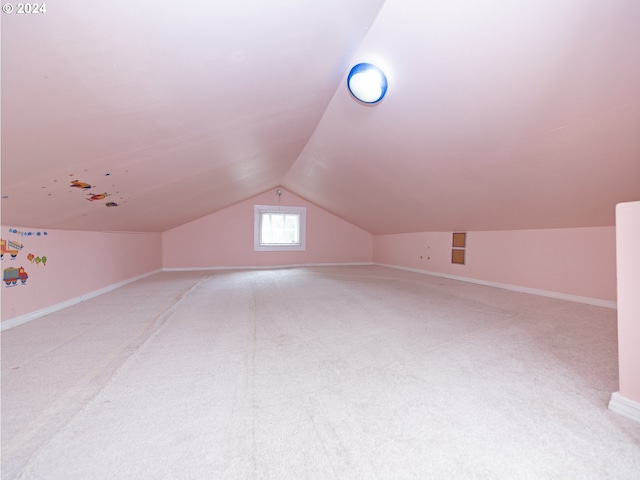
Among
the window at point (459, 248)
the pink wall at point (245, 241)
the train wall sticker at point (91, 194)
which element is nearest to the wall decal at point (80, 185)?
the train wall sticker at point (91, 194)

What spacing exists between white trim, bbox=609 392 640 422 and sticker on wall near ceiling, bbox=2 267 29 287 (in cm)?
360

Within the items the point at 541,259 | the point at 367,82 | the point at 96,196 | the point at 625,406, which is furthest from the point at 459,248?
the point at 96,196

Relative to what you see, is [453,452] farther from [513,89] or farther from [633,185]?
[633,185]

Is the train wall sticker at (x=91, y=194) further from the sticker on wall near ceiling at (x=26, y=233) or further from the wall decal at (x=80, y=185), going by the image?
the sticker on wall near ceiling at (x=26, y=233)

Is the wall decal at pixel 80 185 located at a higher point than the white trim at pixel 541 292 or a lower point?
higher

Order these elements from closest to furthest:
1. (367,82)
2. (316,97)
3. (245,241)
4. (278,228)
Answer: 1. (367,82)
2. (316,97)
3. (245,241)
4. (278,228)

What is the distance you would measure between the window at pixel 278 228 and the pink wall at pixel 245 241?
12 cm

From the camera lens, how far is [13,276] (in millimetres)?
2025

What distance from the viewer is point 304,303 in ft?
9.32

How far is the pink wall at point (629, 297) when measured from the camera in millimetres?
1029

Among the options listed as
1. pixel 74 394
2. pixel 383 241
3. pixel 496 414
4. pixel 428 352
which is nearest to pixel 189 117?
pixel 74 394

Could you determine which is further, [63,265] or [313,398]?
[63,265]

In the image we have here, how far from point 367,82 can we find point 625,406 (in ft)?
6.86

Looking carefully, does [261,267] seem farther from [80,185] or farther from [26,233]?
[80,185]
